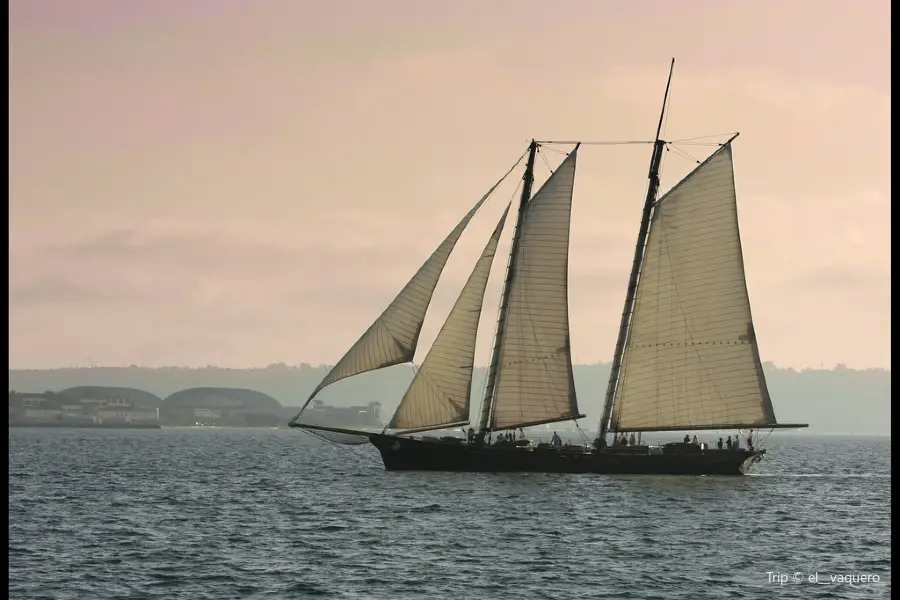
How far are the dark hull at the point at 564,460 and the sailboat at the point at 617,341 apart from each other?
0.39 ft

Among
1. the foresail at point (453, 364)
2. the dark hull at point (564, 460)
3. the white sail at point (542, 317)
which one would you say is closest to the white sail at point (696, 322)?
the dark hull at point (564, 460)

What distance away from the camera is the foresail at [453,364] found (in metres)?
75.8

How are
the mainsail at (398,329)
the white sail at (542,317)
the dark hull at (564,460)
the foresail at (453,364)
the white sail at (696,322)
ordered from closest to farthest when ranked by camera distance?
the mainsail at (398,329) → the white sail at (696,322) → the foresail at (453,364) → the white sail at (542,317) → the dark hull at (564,460)

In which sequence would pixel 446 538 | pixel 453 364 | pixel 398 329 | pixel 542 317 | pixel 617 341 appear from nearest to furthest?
pixel 446 538
pixel 398 329
pixel 453 364
pixel 542 317
pixel 617 341

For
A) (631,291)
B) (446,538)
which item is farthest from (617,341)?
(446,538)

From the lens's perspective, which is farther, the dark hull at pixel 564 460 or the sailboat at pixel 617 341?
the dark hull at pixel 564 460

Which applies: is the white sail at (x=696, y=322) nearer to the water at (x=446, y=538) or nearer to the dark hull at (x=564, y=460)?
the dark hull at (x=564, y=460)

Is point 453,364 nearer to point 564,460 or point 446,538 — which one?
point 564,460

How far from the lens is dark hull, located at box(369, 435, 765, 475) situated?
79.9m

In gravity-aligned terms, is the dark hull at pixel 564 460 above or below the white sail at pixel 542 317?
below

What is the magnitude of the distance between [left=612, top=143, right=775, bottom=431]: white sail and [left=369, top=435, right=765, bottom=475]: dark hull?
330 cm

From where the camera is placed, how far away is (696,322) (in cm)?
7600

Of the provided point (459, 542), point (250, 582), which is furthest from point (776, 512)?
point (250, 582)

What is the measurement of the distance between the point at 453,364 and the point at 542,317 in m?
5.99
